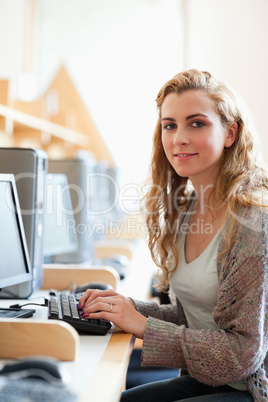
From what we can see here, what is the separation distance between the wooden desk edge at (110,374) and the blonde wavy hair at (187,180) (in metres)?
0.33

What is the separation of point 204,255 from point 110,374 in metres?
0.48

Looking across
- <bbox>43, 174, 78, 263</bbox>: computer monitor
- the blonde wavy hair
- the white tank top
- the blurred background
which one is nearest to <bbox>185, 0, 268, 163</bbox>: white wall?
the blurred background

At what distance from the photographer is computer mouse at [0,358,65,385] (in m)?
0.68

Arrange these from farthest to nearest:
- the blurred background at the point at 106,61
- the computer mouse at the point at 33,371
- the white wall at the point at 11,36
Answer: the blurred background at the point at 106,61
the white wall at the point at 11,36
the computer mouse at the point at 33,371

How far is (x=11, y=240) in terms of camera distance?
1.22 metres

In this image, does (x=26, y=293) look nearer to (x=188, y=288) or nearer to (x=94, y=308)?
(x=94, y=308)

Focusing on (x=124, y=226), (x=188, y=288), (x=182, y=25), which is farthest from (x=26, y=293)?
(x=182, y=25)

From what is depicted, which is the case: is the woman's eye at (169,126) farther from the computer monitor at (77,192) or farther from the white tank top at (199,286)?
the computer monitor at (77,192)

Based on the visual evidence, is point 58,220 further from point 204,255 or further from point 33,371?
point 33,371

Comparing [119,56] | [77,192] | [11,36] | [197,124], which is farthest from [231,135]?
[119,56]

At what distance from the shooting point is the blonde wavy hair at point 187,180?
1.21m

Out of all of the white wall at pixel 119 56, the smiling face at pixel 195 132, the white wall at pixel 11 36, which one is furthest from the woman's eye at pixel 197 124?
the white wall at pixel 119 56

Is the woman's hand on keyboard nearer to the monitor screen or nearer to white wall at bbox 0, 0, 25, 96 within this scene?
the monitor screen

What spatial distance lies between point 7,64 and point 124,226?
5.09ft
